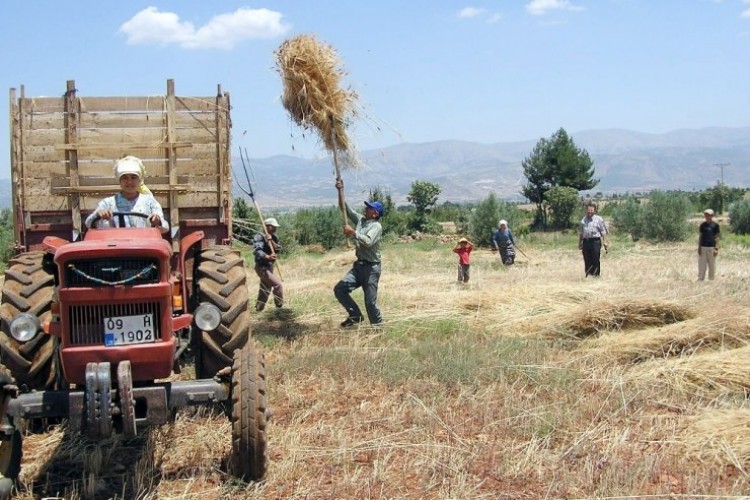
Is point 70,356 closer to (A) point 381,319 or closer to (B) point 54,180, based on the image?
(B) point 54,180

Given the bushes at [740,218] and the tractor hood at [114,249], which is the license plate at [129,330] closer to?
the tractor hood at [114,249]

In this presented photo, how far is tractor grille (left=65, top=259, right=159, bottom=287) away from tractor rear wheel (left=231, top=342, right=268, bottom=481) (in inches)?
30.8

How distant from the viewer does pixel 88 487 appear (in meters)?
4.69

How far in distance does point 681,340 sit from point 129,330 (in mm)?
5489

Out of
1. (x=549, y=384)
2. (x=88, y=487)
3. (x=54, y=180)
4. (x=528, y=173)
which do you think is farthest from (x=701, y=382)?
(x=528, y=173)

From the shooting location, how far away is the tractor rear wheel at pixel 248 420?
4.56 metres

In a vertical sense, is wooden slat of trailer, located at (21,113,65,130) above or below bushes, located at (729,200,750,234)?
above

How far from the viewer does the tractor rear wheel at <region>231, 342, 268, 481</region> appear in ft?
15.0

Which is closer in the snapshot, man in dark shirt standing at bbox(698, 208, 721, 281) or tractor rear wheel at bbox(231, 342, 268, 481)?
tractor rear wheel at bbox(231, 342, 268, 481)

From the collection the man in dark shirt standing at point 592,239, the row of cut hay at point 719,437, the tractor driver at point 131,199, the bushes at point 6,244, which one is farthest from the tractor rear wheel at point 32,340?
the bushes at point 6,244

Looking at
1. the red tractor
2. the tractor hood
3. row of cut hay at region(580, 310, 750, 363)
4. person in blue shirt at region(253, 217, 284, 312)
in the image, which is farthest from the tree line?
the tractor hood

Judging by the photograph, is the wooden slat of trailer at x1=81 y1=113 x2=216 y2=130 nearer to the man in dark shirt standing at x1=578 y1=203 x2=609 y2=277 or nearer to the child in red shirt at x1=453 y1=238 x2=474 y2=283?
the child in red shirt at x1=453 y1=238 x2=474 y2=283

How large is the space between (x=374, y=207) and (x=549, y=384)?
3.47m

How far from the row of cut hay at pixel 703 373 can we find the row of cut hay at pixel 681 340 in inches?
13.8
